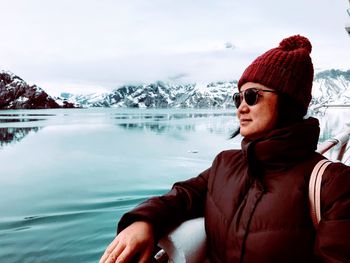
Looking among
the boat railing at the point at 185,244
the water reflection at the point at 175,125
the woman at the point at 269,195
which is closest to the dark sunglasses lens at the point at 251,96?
the woman at the point at 269,195

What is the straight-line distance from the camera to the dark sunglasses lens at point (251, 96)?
1.80m

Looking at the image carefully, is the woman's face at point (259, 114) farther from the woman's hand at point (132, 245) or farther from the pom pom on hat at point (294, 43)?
the woman's hand at point (132, 245)

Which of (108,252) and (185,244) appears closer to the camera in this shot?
(108,252)

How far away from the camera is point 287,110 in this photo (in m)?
1.79

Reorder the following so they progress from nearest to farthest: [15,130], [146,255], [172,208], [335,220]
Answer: [335,220] < [146,255] < [172,208] < [15,130]

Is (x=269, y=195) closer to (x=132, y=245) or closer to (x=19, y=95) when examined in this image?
(x=132, y=245)

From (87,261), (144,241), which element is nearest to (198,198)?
(144,241)

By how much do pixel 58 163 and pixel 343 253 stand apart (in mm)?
17170

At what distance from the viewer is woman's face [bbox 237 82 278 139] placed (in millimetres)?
1786

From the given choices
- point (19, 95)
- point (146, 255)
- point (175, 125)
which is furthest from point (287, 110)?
point (19, 95)

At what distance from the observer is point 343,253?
140 centimetres

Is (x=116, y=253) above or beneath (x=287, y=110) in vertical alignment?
beneath

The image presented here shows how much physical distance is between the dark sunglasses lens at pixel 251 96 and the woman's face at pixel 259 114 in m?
0.02

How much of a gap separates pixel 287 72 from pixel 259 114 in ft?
0.84
